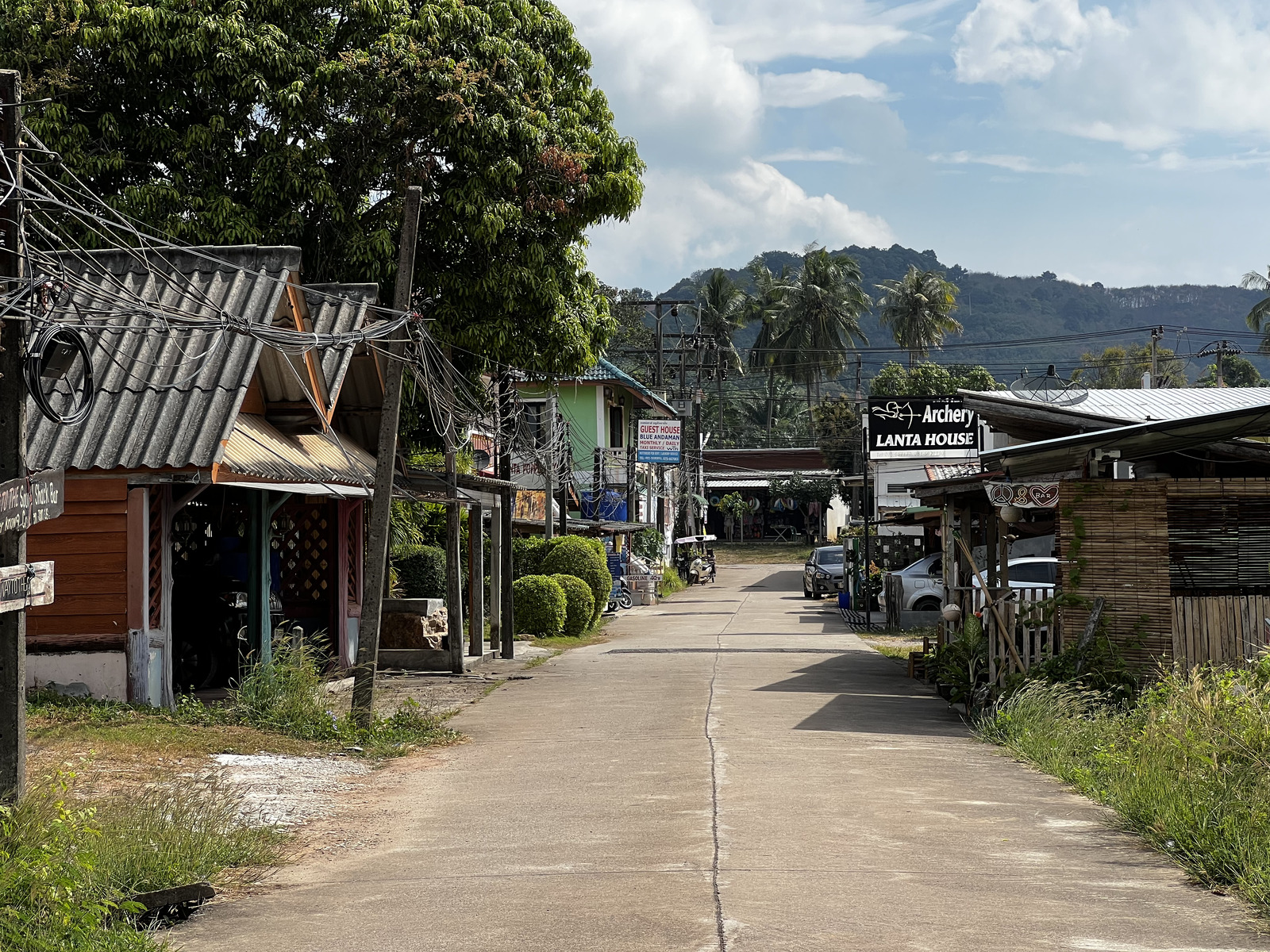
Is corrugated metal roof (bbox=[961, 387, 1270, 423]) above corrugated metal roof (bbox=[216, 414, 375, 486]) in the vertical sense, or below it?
above

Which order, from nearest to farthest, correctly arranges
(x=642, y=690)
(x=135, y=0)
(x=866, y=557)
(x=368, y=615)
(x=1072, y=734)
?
(x=1072, y=734)
(x=368, y=615)
(x=642, y=690)
(x=135, y=0)
(x=866, y=557)

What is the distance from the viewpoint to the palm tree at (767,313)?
8306cm

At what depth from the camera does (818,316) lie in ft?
268

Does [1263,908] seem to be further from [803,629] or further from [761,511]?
[761,511]

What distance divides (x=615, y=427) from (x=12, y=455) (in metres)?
42.4

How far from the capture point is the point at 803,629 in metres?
28.7

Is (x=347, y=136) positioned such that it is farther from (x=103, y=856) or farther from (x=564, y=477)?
(x=564, y=477)

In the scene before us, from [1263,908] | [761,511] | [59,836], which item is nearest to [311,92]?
[59,836]

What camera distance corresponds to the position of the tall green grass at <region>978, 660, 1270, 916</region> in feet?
23.8

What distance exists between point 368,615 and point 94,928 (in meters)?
7.66

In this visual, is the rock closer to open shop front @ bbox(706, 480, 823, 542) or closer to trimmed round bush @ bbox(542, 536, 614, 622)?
trimmed round bush @ bbox(542, 536, 614, 622)

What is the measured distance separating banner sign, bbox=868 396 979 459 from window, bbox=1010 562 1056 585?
33.6ft

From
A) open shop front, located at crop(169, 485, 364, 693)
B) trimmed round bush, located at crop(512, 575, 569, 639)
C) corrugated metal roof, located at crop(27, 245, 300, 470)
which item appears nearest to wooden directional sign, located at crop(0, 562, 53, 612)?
corrugated metal roof, located at crop(27, 245, 300, 470)

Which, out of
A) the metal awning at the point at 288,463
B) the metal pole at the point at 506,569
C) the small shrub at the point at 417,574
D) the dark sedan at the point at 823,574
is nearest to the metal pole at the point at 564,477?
the small shrub at the point at 417,574
